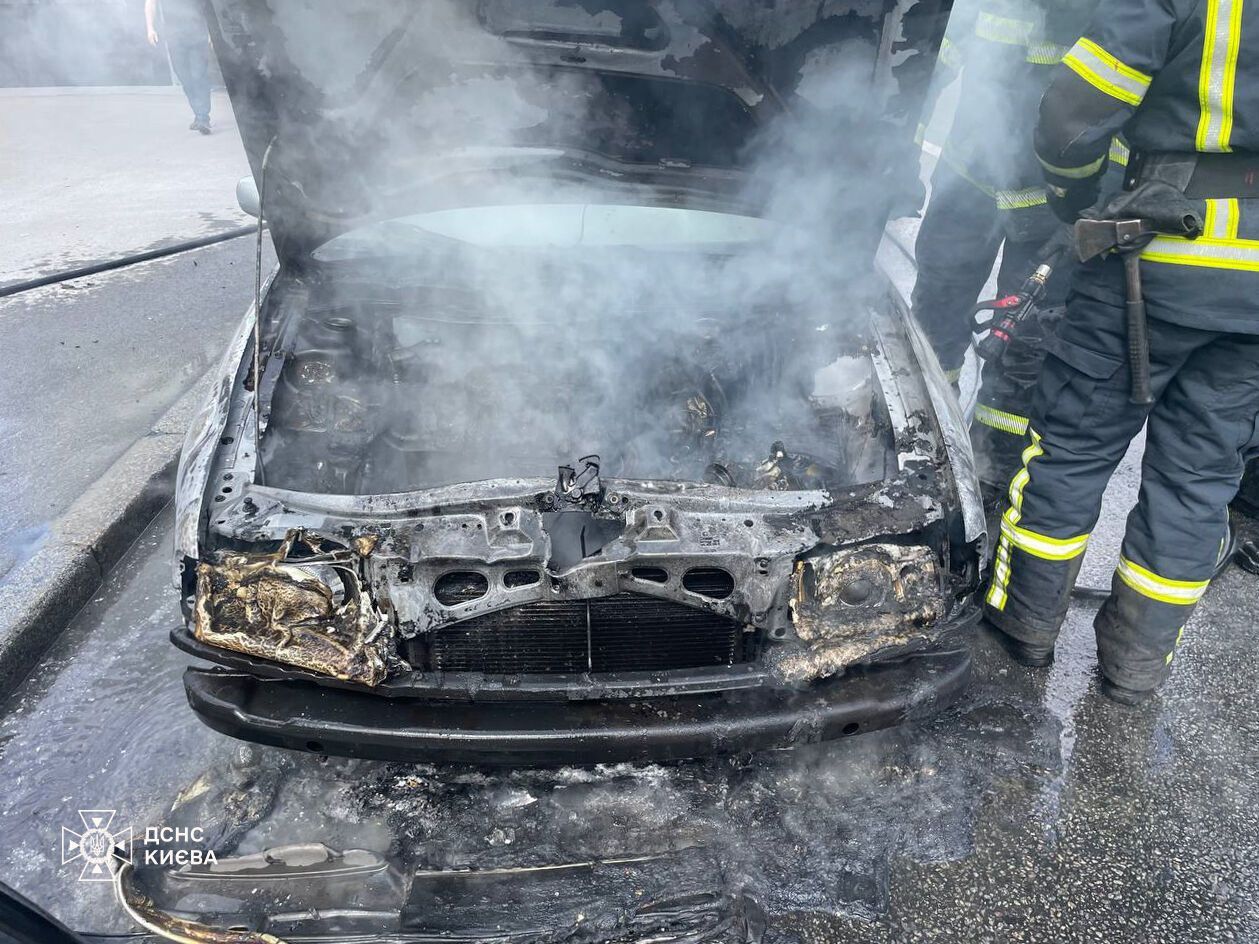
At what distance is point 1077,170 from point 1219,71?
1.55ft

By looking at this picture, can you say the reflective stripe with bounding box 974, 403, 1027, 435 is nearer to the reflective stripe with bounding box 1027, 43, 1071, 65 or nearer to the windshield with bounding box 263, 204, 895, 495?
the windshield with bounding box 263, 204, 895, 495

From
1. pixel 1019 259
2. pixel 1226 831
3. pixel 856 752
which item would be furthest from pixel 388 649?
pixel 1019 259

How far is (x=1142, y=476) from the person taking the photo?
256cm

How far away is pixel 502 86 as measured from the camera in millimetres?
2461

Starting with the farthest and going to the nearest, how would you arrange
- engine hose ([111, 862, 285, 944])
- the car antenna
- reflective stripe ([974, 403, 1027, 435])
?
reflective stripe ([974, 403, 1027, 435]), the car antenna, engine hose ([111, 862, 285, 944])

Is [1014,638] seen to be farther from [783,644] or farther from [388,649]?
[388,649]

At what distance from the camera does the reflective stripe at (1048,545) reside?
259cm

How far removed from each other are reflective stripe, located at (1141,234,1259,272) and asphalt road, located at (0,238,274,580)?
13.2ft

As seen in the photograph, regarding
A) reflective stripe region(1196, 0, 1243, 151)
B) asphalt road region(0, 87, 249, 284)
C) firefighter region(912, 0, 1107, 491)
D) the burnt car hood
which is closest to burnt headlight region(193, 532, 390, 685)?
the burnt car hood

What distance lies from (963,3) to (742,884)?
3.87 meters

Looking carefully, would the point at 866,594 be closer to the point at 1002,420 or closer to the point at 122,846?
the point at 1002,420

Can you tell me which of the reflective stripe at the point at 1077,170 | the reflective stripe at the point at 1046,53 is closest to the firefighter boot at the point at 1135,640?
the reflective stripe at the point at 1077,170

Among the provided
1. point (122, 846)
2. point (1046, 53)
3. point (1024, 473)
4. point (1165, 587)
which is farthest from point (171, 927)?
point (1046, 53)

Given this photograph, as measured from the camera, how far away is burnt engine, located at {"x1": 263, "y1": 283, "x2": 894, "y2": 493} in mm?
2549
